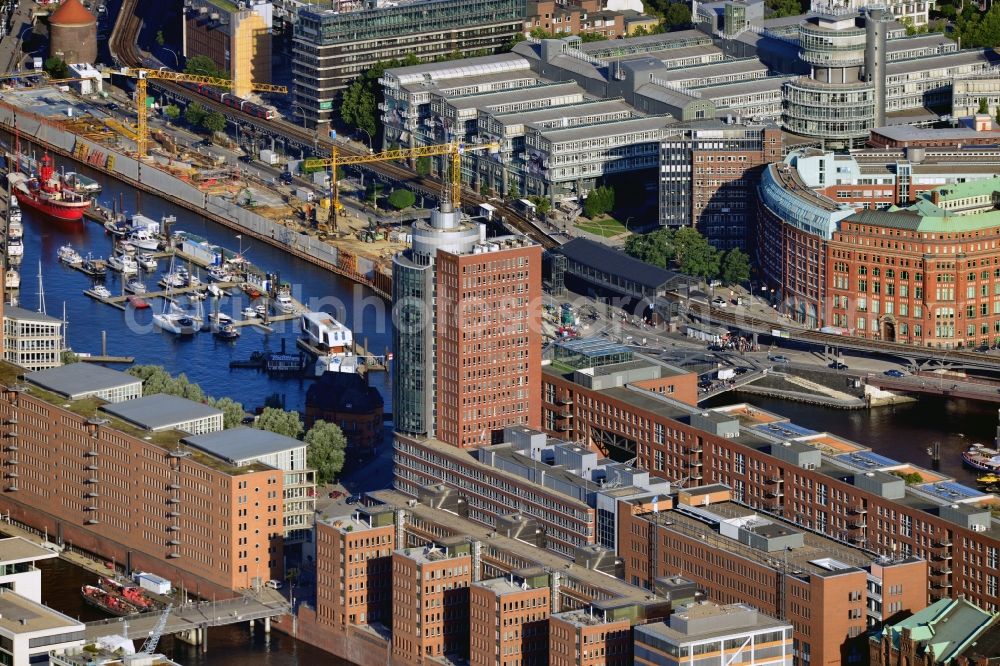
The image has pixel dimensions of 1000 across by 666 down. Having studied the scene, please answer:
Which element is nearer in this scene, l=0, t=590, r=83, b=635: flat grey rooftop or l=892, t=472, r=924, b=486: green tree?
l=0, t=590, r=83, b=635: flat grey rooftop

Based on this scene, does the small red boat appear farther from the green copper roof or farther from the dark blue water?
the green copper roof

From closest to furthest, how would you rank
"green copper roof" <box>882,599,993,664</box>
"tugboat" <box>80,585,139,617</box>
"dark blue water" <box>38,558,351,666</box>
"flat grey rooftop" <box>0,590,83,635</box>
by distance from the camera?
1. "green copper roof" <box>882,599,993,664</box>
2. "flat grey rooftop" <box>0,590,83,635</box>
3. "dark blue water" <box>38,558,351,666</box>
4. "tugboat" <box>80,585,139,617</box>

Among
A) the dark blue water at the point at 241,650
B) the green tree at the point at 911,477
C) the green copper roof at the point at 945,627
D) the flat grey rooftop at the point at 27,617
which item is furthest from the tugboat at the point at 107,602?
the green copper roof at the point at 945,627

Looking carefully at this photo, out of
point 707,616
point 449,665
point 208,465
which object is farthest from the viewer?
point 208,465

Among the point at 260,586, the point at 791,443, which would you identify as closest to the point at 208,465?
the point at 260,586

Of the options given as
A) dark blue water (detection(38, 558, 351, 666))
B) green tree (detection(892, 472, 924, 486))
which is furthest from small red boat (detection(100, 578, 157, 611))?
green tree (detection(892, 472, 924, 486))

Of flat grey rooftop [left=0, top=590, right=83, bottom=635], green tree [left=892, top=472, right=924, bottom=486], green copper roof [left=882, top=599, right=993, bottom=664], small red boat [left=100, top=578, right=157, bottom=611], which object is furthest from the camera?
small red boat [left=100, top=578, right=157, bottom=611]

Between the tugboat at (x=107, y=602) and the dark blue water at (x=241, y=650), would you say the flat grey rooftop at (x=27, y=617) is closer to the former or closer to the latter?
the dark blue water at (x=241, y=650)

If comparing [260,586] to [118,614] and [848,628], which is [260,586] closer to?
[118,614]
